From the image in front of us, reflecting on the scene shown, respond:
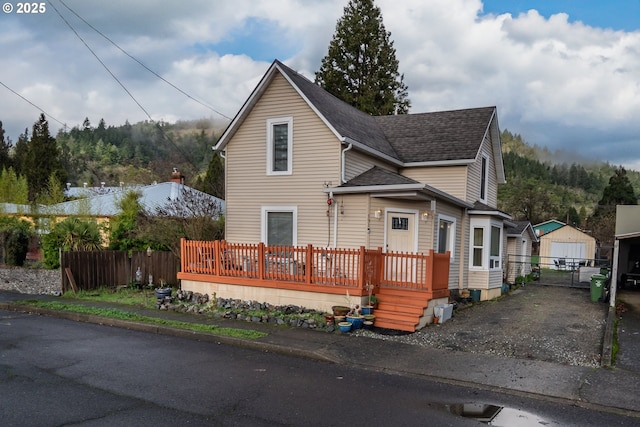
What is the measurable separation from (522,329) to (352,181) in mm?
6210

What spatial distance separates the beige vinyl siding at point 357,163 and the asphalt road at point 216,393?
23.1ft

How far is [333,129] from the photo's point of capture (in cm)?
1344

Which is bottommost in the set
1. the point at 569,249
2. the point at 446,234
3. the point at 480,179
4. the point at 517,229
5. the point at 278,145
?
the point at 569,249

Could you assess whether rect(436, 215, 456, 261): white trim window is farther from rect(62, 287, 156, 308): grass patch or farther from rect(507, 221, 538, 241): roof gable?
rect(62, 287, 156, 308): grass patch

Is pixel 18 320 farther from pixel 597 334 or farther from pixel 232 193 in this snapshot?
pixel 597 334

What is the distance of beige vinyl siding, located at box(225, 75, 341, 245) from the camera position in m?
14.0

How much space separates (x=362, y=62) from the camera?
1347 inches

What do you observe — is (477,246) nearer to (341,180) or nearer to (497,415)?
(341,180)

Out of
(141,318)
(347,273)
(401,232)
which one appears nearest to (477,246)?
(401,232)

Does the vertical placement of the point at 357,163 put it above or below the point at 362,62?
below

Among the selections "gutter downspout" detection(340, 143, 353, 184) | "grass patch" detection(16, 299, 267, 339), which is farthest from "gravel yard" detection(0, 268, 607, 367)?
"gutter downspout" detection(340, 143, 353, 184)

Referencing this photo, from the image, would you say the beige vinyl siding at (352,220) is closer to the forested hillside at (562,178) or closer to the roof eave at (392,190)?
the roof eave at (392,190)

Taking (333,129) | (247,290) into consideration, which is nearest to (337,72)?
(333,129)

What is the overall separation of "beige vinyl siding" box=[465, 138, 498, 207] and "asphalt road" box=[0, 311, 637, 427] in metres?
10.4
